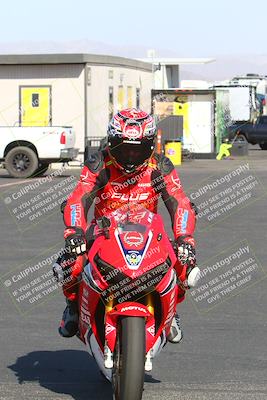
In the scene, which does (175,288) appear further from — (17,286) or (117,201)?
(17,286)

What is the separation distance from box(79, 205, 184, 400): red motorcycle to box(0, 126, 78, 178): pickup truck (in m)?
26.7

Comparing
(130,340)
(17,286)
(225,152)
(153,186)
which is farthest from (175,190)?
(225,152)

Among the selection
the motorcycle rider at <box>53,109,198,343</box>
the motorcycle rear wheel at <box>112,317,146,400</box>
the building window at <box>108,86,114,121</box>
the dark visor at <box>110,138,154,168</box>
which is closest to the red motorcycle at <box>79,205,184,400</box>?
the motorcycle rear wheel at <box>112,317,146,400</box>

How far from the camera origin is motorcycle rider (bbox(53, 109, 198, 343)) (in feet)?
22.2

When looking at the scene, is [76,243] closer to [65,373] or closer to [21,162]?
[65,373]

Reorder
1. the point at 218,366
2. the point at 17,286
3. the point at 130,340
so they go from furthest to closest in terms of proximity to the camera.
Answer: the point at 17,286
the point at 218,366
the point at 130,340

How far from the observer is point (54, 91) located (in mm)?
40281

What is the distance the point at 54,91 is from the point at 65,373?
1306 inches

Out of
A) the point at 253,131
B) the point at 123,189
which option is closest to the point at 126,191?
the point at 123,189

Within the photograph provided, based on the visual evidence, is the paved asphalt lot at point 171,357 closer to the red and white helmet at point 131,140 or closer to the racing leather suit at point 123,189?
the racing leather suit at point 123,189

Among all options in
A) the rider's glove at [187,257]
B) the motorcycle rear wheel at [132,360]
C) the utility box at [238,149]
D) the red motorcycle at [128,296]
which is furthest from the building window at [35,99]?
the motorcycle rear wheel at [132,360]

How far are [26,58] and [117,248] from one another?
115 feet

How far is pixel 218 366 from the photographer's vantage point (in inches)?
308

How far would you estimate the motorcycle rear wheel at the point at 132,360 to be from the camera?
5.94m
